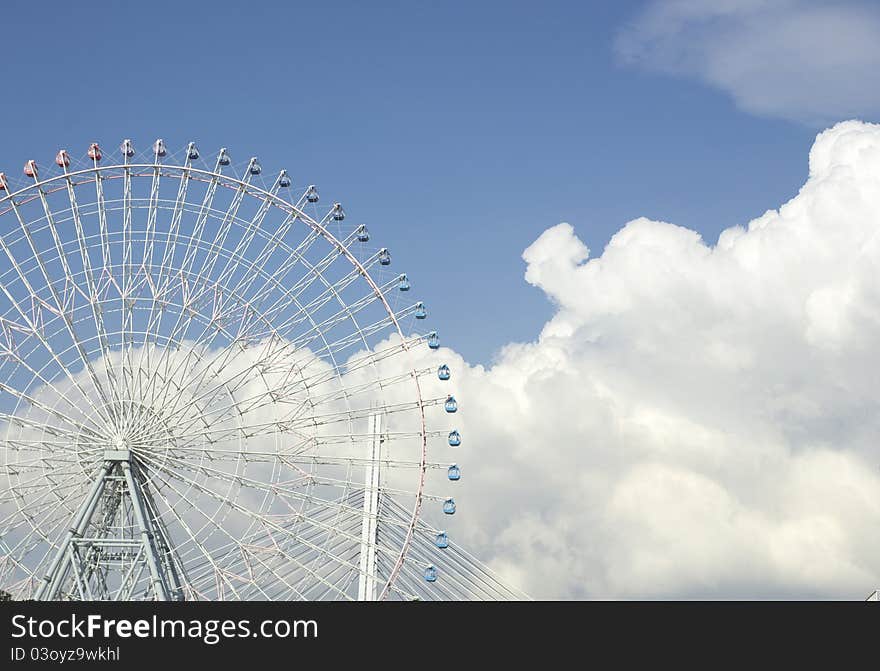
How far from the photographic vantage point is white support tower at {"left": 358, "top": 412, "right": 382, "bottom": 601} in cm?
8269

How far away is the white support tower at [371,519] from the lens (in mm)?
82688

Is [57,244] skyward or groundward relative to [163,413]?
skyward

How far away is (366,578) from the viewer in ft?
274

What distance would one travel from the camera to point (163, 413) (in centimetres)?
8438

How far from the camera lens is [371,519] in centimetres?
8269
